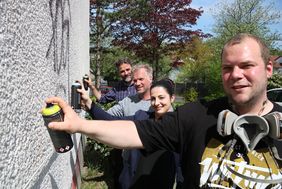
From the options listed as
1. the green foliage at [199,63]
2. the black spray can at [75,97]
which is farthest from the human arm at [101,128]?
the green foliage at [199,63]

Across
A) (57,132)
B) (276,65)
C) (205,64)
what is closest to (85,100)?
Answer: (57,132)

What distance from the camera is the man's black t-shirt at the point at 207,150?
1.90 m

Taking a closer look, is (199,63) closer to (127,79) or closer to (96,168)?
(96,168)

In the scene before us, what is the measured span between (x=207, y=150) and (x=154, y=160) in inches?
58.5

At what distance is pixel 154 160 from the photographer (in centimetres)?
345

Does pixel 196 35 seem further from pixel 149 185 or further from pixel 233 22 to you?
pixel 149 185

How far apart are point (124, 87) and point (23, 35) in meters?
3.99

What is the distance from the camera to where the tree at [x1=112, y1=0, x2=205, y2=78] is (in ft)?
72.5

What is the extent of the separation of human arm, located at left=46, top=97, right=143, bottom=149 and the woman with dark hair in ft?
3.64

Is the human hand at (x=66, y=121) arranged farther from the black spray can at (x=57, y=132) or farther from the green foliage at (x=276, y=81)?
the green foliage at (x=276, y=81)

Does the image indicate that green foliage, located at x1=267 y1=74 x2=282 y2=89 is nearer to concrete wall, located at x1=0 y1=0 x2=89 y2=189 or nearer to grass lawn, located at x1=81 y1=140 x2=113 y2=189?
grass lawn, located at x1=81 y1=140 x2=113 y2=189

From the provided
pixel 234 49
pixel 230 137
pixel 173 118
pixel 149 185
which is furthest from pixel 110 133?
pixel 149 185

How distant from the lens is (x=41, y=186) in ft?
6.23

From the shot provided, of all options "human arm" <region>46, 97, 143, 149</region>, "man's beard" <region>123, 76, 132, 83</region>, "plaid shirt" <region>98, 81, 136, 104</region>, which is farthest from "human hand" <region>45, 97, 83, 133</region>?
"man's beard" <region>123, 76, 132, 83</region>
